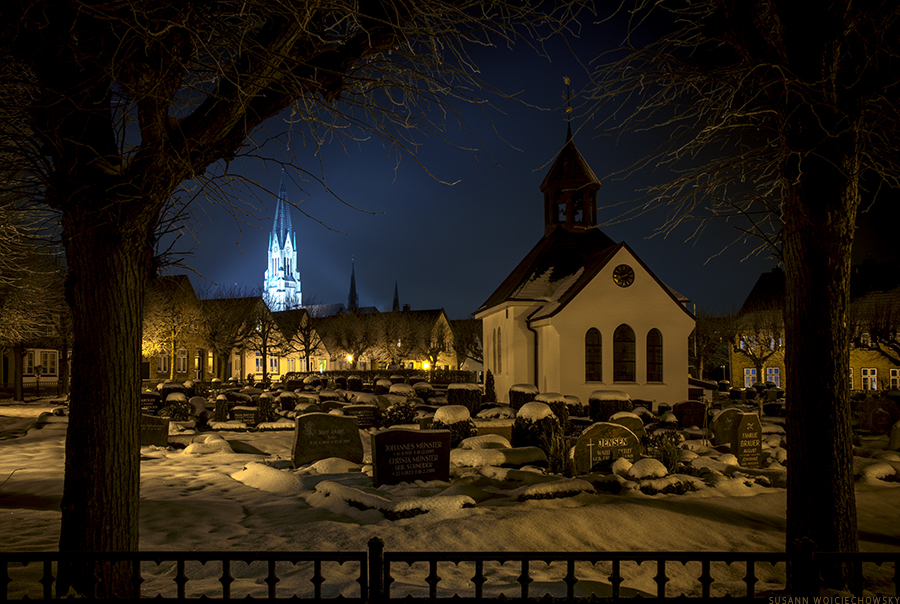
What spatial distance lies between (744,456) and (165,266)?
13.4 metres

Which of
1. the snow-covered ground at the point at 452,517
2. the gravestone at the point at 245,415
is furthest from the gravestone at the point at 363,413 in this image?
the snow-covered ground at the point at 452,517

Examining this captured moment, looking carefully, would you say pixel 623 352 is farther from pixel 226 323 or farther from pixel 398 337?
pixel 398 337

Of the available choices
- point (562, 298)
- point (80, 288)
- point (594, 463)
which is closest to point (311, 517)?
point (80, 288)

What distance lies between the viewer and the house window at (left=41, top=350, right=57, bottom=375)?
4204 centimetres

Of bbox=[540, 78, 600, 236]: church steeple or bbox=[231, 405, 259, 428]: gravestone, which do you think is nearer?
bbox=[231, 405, 259, 428]: gravestone

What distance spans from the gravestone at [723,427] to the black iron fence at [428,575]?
349 inches

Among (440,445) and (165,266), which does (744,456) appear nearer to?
(440,445)

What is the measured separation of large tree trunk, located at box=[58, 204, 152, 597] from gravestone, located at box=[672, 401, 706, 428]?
19.9m

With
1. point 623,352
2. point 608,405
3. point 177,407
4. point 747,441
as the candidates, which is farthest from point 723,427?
point 177,407

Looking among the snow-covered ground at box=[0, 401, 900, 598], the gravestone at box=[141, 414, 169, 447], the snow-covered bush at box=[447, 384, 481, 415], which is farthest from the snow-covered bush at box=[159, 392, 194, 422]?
the snow-covered bush at box=[447, 384, 481, 415]

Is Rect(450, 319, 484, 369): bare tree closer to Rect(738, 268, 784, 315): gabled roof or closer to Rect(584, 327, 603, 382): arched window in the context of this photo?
Rect(738, 268, 784, 315): gabled roof

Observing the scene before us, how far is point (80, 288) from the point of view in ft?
12.5

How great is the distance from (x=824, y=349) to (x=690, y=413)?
17054 mm

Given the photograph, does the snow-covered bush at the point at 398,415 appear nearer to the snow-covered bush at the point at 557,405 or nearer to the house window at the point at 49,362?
the snow-covered bush at the point at 557,405
